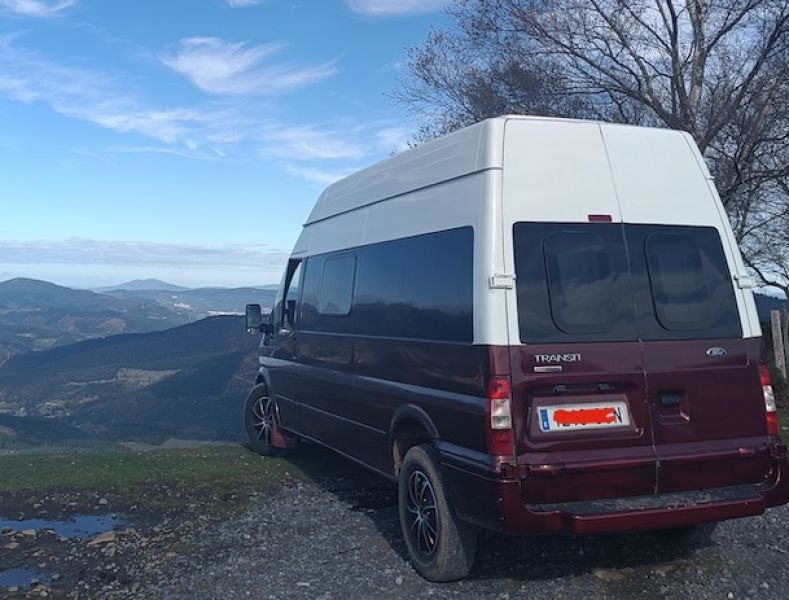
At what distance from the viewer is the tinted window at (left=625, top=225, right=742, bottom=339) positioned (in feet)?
15.7

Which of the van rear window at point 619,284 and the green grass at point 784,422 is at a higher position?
the van rear window at point 619,284

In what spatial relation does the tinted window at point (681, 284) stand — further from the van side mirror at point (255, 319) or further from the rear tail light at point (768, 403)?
the van side mirror at point (255, 319)

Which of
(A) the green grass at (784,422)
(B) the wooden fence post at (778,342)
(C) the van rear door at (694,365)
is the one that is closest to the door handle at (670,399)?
(C) the van rear door at (694,365)

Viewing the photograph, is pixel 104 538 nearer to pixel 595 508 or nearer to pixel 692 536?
pixel 595 508

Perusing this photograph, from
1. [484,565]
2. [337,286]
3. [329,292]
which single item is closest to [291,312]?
[329,292]

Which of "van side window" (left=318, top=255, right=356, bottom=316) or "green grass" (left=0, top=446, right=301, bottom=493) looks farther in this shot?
"green grass" (left=0, top=446, right=301, bottom=493)

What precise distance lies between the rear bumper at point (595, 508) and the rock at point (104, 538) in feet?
9.21

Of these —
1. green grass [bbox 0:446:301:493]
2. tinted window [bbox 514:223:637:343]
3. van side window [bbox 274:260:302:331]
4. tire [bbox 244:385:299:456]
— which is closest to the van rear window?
tinted window [bbox 514:223:637:343]

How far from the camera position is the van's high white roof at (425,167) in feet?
16.2

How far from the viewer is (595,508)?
4.43 metres

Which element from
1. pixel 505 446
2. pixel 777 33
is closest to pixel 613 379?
pixel 505 446

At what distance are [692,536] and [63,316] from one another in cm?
8198

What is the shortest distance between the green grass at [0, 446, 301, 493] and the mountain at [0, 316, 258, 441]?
11539 mm

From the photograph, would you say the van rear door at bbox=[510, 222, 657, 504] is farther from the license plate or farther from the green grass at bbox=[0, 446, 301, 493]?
the green grass at bbox=[0, 446, 301, 493]
